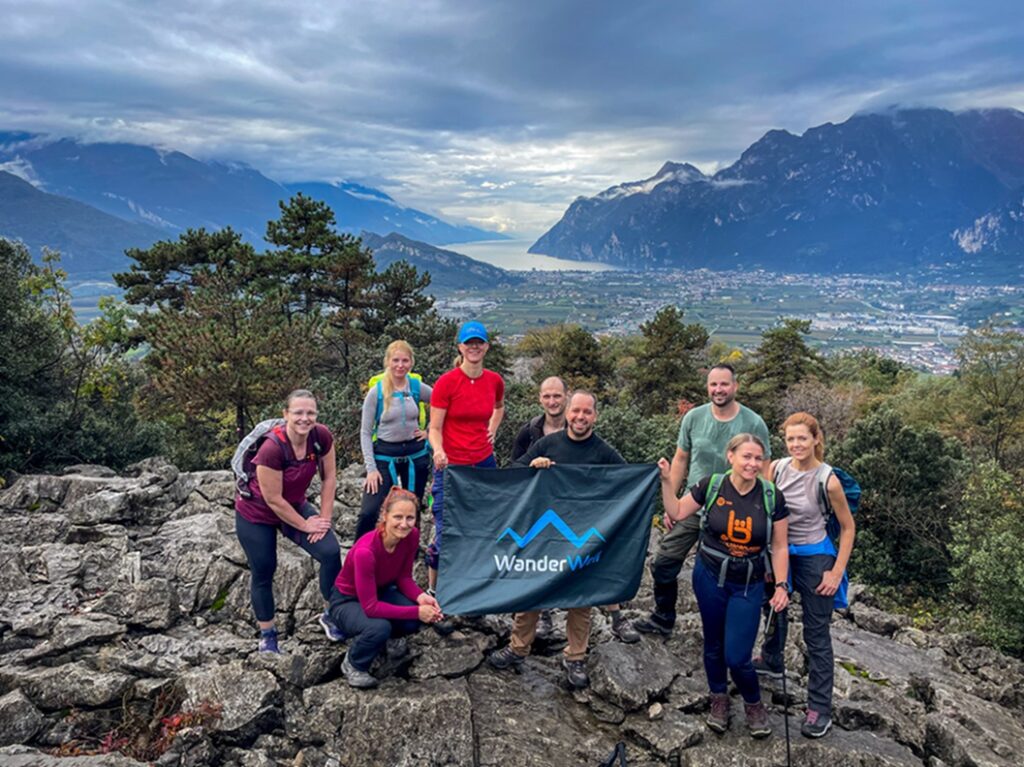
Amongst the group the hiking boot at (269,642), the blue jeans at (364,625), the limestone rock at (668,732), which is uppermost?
the blue jeans at (364,625)

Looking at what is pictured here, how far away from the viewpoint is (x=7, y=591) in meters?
6.44

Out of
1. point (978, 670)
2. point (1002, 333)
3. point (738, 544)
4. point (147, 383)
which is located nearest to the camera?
point (738, 544)

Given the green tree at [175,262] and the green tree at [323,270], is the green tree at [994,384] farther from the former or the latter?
the green tree at [175,262]

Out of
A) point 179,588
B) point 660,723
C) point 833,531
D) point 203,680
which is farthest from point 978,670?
point 179,588

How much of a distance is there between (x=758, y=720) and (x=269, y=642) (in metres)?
4.35

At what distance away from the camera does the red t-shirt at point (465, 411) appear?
5.64 metres

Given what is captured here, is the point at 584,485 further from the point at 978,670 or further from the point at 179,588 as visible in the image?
the point at 978,670

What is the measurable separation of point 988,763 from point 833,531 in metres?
2.35

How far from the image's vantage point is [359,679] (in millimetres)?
5035

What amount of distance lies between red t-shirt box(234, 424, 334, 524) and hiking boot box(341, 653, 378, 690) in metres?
1.44

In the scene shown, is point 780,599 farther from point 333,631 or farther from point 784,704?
point 333,631

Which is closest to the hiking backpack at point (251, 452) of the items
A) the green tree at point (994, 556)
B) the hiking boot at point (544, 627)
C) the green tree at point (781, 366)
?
the hiking boot at point (544, 627)

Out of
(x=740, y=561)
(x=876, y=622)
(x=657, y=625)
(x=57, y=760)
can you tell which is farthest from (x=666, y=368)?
(x=57, y=760)

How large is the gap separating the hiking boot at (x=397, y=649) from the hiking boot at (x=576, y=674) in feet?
4.83
